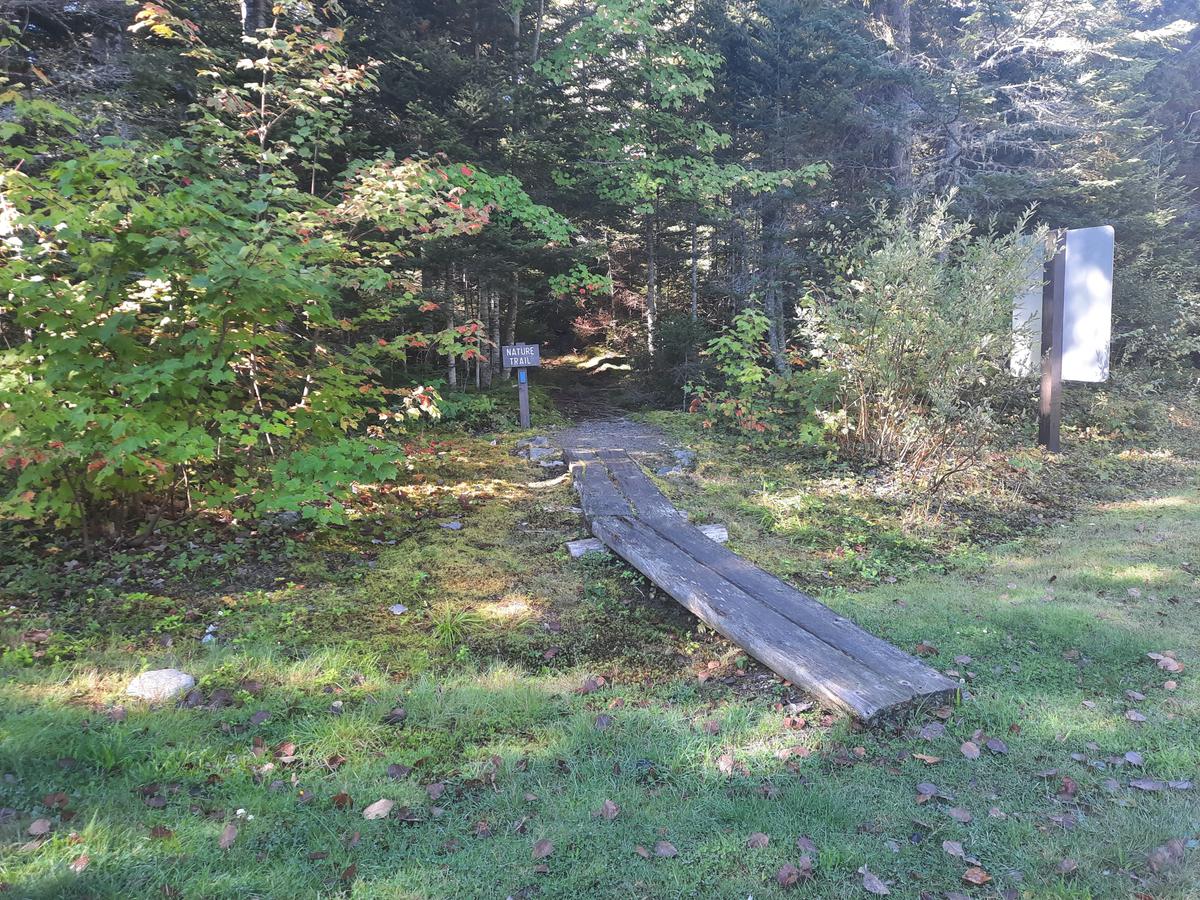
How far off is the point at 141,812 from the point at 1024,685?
3.95 m

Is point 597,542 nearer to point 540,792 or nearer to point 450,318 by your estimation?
point 540,792

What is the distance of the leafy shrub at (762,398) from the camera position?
888cm

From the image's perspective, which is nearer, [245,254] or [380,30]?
[245,254]

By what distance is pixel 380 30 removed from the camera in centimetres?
914

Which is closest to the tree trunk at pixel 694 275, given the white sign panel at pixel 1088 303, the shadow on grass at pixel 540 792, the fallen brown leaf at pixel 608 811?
the white sign panel at pixel 1088 303

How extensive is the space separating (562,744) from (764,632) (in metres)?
1.31

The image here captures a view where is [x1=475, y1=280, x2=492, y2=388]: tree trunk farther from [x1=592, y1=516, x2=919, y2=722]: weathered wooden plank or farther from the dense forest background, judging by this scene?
[x1=592, y1=516, x2=919, y2=722]: weathered wooden plank

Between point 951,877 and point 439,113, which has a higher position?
point 439,113

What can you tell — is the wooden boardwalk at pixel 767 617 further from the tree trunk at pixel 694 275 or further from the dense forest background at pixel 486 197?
Answer: the tree trunk at pixel 694 275

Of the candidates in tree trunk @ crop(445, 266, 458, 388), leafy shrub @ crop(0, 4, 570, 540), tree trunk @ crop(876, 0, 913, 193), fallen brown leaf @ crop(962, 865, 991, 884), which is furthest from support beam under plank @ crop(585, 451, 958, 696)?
tree trunk @ crop(876, 0, 913, 193)

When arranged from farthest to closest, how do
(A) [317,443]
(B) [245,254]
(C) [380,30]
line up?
(C) [380,30] < (A) [317,443] < (B) [245,254]

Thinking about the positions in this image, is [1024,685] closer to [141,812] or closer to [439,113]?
[141,812]

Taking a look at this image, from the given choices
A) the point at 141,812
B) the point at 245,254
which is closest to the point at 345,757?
the point at 141,812

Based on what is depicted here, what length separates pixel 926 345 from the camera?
7137 millimetres
